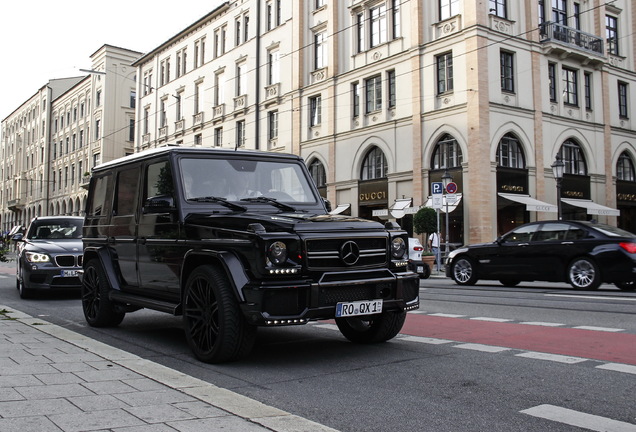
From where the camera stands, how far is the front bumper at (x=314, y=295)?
4.97 meters

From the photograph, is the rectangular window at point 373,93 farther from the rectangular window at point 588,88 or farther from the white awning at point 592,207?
the rectangular window at point 588,88

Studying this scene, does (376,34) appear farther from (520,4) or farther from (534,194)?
(534,194)

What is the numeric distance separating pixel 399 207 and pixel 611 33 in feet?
54.3

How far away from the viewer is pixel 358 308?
17.5 feet

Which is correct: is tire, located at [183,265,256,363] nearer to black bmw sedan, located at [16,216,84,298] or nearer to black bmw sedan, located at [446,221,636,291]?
black bmw sedan, located at [16,216,84,298]

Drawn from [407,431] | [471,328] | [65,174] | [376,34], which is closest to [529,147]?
[376,34]

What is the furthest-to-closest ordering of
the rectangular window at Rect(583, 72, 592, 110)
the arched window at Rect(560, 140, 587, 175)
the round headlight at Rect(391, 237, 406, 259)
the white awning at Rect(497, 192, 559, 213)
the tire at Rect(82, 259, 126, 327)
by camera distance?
the rectangular window at Rect(583, 72, 592, 110)
the arched window at Rect(560, 140, 587, 175)
the white awning at Rect(497, 192, 559, 213)
the tire at Rect(82, 259, 126, 327)
the round headlight at Rect(391, 237, 406, 259)

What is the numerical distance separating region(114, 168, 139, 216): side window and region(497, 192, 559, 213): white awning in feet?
72.6

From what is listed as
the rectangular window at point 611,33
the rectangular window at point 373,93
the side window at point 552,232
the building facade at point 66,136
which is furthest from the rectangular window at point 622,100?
the building facade at point 66,136

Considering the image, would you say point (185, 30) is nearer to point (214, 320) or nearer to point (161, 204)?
point (161, 204)

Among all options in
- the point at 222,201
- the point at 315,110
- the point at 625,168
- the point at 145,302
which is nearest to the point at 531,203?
the point at 625,168

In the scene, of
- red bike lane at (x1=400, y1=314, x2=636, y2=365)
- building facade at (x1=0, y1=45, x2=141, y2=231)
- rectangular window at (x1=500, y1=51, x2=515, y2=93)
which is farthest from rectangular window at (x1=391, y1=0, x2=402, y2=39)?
building facade at (x1=0, y1=45, x2=141, y2=231)

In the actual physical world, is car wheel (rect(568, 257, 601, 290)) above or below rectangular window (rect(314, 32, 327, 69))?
below

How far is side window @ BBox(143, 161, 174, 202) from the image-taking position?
6430 mm
